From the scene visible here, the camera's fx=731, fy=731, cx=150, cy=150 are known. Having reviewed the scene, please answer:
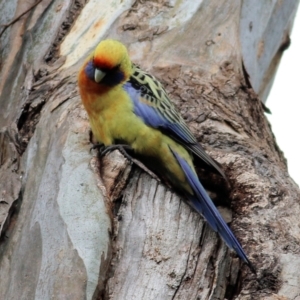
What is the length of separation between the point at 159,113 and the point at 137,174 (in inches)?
23.5

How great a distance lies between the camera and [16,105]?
18.4 ft

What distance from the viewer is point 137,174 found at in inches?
176

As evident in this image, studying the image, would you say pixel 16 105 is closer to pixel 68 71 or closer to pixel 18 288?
pixel 68 71

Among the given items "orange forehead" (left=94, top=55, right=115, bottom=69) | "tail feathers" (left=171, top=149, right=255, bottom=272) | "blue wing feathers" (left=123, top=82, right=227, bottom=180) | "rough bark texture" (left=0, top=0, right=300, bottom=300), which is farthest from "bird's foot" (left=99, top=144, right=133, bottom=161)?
"orange forehead" (left=94, top=55, right=115, bottom=69)

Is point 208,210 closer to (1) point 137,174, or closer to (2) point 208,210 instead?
(2) point 208,210

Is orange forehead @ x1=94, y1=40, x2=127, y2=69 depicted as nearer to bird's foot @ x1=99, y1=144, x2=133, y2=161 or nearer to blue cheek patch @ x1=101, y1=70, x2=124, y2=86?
blue cheek patch @ x1=101, y1=70, x2=124, y2=86

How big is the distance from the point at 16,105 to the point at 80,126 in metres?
0.89

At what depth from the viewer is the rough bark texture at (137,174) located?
4156mm

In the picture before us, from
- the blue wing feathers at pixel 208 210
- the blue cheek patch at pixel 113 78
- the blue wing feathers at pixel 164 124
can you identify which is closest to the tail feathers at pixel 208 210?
the blue wing feathers at pixel 208 210

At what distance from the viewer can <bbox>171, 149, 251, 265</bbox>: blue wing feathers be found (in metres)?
4.24

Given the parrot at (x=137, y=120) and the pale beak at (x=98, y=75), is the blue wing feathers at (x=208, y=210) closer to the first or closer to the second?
the parrot at (x=137, y=120)

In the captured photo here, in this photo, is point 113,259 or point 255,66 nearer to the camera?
point 113,259

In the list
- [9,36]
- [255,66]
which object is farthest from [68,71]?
[255,66]

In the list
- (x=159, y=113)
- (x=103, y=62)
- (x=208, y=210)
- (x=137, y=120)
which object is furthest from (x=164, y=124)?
(x=208, y=210)
